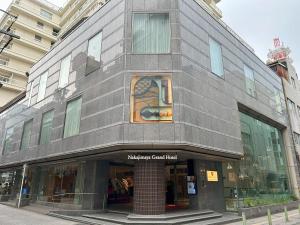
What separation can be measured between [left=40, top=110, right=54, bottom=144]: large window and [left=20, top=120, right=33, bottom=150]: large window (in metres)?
3.45

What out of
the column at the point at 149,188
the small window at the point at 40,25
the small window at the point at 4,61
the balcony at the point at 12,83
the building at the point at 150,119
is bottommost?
the column at the point at 149,188

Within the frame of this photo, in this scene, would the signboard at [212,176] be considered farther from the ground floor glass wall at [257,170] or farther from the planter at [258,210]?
the planter at [258,210]

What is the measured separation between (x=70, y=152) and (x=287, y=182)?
22967 mm

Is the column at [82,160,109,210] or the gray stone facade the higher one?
the gray stone facade

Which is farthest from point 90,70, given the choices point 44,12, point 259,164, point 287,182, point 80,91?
point 44,12

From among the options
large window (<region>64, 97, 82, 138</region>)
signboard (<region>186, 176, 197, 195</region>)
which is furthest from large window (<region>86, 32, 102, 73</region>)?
signboard (<region>186, 176, 197, 195</region>)

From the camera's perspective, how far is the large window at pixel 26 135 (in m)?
24.7

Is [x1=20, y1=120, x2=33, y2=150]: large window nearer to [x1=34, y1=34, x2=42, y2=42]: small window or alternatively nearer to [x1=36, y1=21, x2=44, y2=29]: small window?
[x1=34, y1=34, x2=42, y2=42]: small window

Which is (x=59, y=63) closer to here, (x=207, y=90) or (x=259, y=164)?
(x=207, y=90)

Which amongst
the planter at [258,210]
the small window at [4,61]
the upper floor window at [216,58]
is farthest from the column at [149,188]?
the small window at [4,61]

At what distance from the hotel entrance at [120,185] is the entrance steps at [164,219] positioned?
12.7 ft

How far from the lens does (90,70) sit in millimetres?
17703

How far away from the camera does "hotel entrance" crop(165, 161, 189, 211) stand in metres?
17.9

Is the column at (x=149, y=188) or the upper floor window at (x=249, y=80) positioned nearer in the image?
the column at (x=149, y=188)
